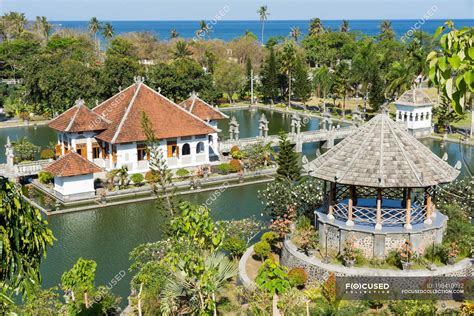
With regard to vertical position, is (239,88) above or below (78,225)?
above

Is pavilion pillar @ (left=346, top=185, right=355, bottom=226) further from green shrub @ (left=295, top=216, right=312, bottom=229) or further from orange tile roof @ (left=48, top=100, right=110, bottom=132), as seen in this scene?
orange tile roof @ (left=48, top=100, right=110, bottom=132)

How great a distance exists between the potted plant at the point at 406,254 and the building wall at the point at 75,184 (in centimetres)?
1966

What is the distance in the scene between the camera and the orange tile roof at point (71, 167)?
32.4 metres

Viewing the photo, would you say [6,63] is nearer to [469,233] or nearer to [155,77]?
[155,77]

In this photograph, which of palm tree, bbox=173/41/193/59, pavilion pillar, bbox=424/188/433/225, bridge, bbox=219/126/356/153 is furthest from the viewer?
palm tree, bbox=173/41/193/59

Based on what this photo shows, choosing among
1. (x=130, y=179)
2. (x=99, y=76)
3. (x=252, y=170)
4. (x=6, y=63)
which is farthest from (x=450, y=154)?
(x=6, y=63)

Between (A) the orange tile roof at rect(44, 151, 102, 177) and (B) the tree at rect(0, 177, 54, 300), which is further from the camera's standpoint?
(A) the orange tile roof at rect(44, 151, 102, 177)

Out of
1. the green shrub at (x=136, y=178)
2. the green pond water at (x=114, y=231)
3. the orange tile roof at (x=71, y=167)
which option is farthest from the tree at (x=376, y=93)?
the orange tile roof at (x=71, y=167)

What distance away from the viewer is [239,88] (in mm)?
70188

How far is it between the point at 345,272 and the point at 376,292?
121cm

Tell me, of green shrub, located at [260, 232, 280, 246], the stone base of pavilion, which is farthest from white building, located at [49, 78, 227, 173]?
the stone base of pavilion

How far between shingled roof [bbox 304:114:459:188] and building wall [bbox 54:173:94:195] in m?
16.2

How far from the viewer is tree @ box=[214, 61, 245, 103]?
67.6 meters

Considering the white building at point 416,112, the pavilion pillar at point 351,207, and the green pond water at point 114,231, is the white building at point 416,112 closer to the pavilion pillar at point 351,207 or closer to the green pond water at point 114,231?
the green pond water at point 114,231
